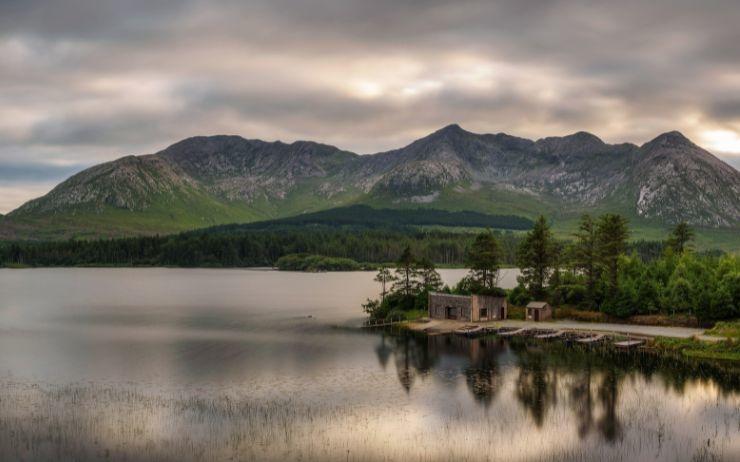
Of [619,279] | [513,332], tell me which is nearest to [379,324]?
[513,332]

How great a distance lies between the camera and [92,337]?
91875mm

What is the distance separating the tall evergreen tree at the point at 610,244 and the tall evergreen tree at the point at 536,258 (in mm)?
8162

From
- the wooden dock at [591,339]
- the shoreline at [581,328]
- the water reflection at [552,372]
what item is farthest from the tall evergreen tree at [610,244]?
the water reflection at [552,372]

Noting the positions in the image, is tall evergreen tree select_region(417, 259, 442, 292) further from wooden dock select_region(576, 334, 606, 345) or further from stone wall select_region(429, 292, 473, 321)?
wooden dock select_region(576, 334, 606, 345)

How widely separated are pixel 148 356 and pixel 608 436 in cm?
5294

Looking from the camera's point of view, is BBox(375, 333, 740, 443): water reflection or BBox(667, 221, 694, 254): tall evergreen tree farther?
BBox(667, 221, 694, 254): tall evergreen tree

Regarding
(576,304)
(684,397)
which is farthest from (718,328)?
(684,397)

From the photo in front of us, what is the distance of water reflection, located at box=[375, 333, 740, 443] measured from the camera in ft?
172

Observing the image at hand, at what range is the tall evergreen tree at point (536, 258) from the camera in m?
107

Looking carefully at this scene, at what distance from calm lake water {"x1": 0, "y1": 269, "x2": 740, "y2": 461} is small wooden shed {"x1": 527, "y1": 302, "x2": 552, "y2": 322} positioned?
18.2m

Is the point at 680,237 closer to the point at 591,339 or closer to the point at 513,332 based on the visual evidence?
the point at 591,339

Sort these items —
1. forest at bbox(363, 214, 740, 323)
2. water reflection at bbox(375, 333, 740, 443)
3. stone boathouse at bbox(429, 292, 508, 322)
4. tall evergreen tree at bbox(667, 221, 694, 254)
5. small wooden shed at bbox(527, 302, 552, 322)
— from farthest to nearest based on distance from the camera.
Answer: tall evergreen tree at bbox(667, 221, 694, 254), small wooden shed at bbox(527, 302, 552, 322), stone boathouse at bbox(429, 292, 508, 322), forest at bbox(363, 214, 740, 323), water reflection at bbox(375, 333, 740, 443)

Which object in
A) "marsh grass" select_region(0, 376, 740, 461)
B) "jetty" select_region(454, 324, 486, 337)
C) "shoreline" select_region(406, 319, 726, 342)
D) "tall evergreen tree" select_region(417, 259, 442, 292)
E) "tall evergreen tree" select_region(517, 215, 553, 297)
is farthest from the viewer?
"tall evergreen tree" select_region(417, 259, 442, 292)

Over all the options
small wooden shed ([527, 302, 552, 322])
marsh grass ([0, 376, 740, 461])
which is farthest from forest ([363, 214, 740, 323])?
marsh grass ([0, 376, 740, 461])
